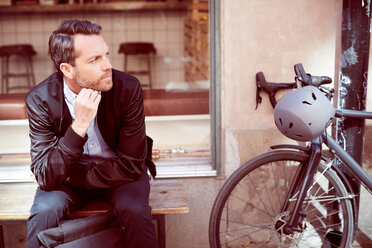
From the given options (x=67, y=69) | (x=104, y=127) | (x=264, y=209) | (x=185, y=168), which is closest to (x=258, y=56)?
(x=185, y=168)

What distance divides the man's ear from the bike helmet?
108cm

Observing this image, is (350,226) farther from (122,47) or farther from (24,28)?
(24,28)

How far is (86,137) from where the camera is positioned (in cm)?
236

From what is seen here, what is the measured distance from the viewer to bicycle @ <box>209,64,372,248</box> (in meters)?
2.53

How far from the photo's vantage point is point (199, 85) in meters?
6.19

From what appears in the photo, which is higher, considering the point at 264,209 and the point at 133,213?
the point at 133,213

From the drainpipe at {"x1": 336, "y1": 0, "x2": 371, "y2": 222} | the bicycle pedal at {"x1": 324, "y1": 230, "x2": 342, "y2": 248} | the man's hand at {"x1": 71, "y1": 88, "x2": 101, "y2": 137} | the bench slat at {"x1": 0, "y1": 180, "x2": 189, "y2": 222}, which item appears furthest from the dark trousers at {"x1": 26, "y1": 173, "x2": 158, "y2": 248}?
the drainpipe at {"x1": 336, "y1": 0, "x2": 371, "y2": 222}

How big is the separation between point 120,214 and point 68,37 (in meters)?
0.93

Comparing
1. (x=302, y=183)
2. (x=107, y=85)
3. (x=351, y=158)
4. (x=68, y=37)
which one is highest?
(x=68, y=37)

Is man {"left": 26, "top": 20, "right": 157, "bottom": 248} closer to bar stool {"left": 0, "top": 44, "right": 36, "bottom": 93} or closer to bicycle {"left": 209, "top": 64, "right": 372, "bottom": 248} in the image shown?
bicycle {"left": 209, "top": 64, "right": 372, "bottom": 248}

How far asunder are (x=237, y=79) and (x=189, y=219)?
1043 mm

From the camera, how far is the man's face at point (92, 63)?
7.75ft

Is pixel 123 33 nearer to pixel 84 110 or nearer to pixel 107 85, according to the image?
pixel 107 85

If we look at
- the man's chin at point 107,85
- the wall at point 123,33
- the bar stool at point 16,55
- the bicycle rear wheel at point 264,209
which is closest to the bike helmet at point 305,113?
the bicycle rear wheel at point 264,209
